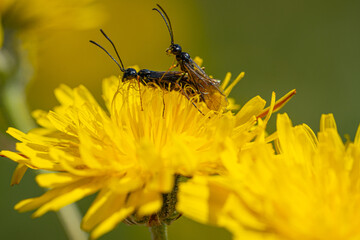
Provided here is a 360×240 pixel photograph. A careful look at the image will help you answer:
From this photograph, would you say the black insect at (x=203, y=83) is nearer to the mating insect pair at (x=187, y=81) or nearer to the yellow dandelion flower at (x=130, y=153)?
the mating insect pair at (x=187, y=81)

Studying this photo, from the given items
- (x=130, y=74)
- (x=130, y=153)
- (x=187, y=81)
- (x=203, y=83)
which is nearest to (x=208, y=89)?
(x=203, y=83)

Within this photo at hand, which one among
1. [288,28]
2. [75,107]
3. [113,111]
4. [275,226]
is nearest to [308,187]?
[275,226]

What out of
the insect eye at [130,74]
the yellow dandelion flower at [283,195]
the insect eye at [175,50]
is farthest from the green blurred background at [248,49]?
the yellow dandelion flower at [283,195]

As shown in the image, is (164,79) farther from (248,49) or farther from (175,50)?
(248,49)

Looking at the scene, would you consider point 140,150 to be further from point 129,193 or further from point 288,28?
point 288,28

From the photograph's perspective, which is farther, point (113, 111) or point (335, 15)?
point (335, 15)

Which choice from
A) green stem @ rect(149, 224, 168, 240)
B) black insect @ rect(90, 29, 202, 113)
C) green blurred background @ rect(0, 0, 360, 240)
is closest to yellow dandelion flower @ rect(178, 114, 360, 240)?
green stem @ rect(149, 224, 168, 240)
